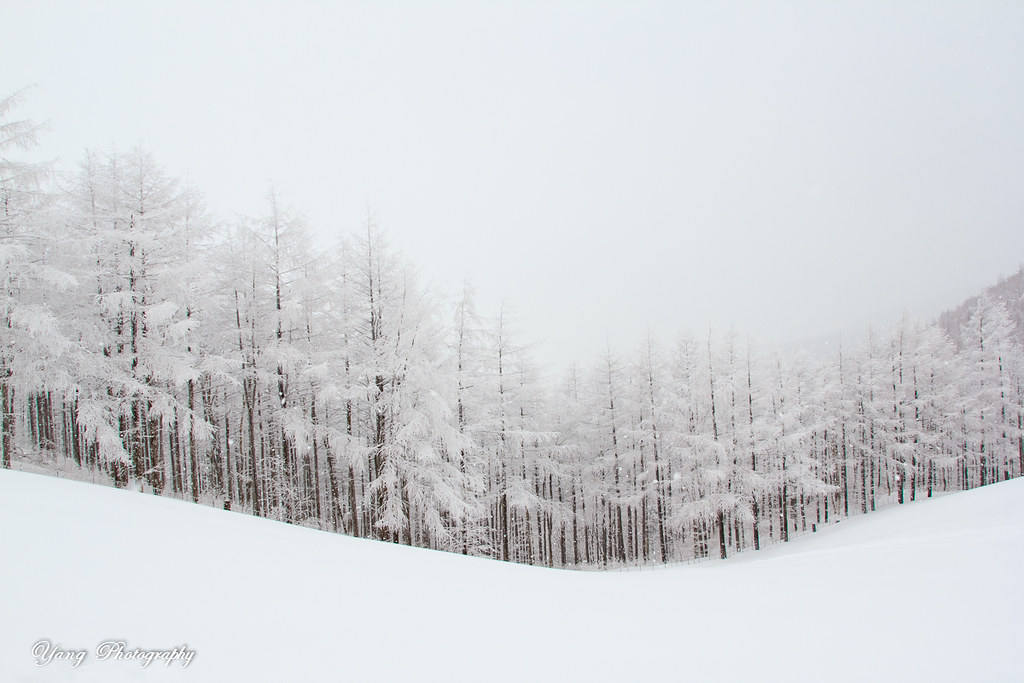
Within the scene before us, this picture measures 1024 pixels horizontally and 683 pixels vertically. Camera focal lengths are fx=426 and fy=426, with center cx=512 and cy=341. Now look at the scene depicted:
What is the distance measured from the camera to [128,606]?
3.55 meters

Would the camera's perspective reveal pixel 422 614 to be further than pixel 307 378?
No

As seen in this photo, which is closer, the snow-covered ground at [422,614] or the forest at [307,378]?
the snow-covered ground at [422,614]

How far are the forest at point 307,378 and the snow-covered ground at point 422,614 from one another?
7.50 metres

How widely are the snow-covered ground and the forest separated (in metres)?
7.50

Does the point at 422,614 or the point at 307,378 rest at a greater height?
the point at 307,378

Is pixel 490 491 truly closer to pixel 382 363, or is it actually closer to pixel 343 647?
pixel 382 363

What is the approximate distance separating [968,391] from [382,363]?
4371 centimetres

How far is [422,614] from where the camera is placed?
4598mm

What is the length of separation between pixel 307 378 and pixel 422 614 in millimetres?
12058

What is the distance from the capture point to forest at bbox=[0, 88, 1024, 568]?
12.9 metres

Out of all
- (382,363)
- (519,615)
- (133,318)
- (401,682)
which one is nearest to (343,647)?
(401,682)

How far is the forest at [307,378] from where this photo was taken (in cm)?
1285

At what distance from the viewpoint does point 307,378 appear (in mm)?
14836

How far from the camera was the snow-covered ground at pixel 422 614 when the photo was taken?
3268 mm
